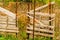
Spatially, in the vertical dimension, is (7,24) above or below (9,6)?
below

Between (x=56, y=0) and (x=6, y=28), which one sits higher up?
(x=56, y=0)

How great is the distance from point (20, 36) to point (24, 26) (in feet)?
0.17

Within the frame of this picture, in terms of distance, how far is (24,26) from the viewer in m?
1.10

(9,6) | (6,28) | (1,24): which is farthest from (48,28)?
(9,6)

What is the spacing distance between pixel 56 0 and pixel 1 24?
3.13m

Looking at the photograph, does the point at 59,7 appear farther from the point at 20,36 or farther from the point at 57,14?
the point at 20,36

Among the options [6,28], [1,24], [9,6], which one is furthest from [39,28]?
[9,6]

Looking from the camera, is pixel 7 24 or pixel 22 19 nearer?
pixel 22 19

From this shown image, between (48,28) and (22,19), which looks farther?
(48,28)

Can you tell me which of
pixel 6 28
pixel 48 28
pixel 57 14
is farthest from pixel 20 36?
pixel 6 28

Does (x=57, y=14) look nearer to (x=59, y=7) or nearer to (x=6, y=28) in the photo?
(x=59, y=7)

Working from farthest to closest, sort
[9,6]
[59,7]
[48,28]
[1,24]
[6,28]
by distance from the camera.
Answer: [9,6]
[1,24]
[6,28]
[48,28]
[59,7]

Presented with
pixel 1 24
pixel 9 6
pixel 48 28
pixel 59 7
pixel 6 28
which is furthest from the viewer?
pixel 9 6

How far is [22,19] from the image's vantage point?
3.59 feet
